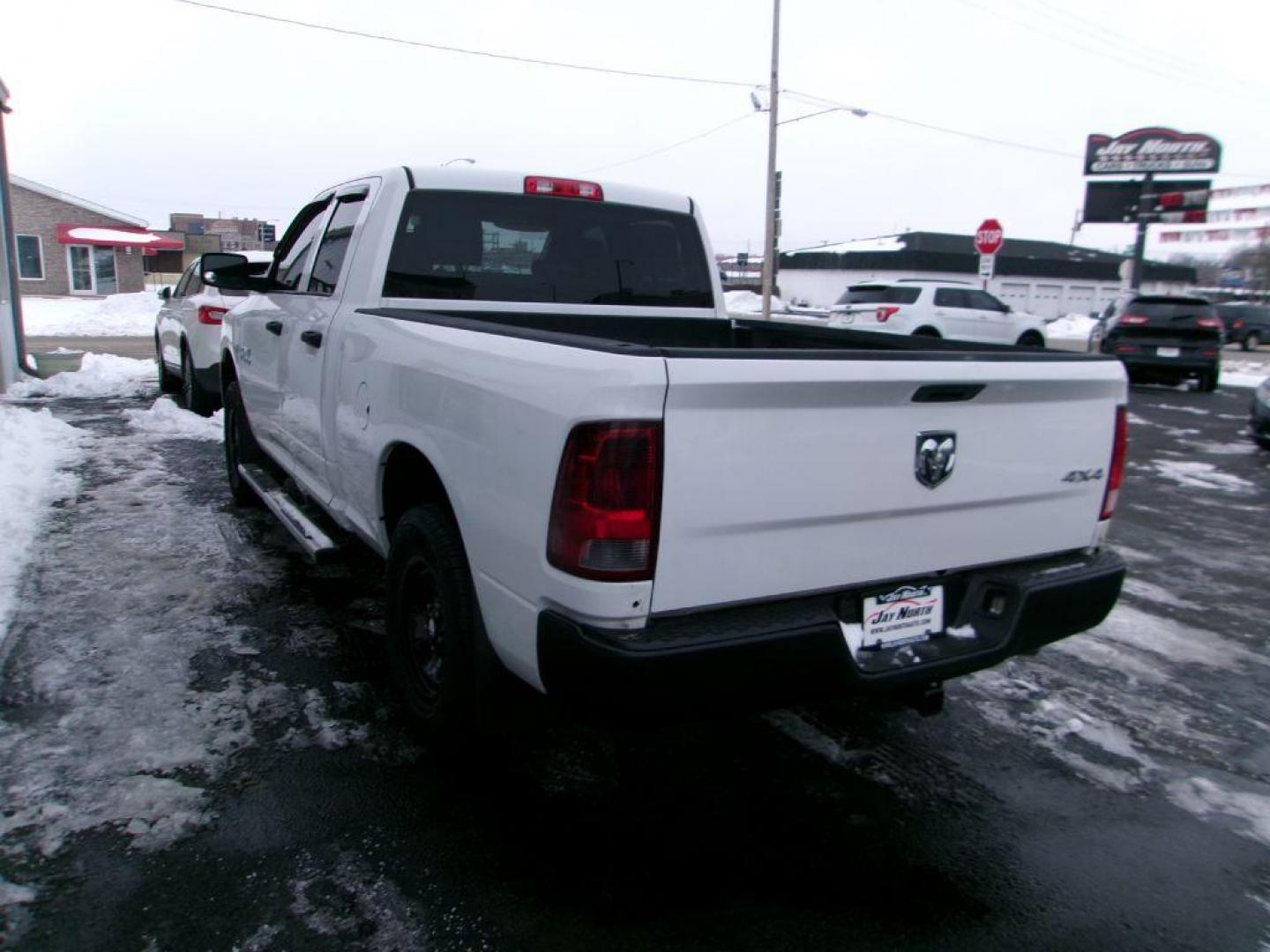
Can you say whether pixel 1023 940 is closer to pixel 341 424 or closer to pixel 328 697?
pixel 328 697

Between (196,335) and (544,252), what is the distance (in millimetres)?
6529

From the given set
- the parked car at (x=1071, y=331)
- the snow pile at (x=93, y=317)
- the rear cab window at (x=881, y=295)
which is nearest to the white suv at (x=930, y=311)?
the rear cab window at (x=881, y=295)

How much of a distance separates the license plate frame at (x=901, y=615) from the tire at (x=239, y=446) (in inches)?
175

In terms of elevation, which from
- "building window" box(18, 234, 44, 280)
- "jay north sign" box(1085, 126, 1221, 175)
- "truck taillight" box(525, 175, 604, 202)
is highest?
"jay north sign" box(1085, 126, 1221, 175)

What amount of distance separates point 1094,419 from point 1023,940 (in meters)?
1.65

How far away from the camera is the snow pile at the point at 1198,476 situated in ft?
28.3

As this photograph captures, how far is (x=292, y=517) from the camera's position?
4.53 meters

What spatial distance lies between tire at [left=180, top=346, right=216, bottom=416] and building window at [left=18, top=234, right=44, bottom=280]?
1221 inches

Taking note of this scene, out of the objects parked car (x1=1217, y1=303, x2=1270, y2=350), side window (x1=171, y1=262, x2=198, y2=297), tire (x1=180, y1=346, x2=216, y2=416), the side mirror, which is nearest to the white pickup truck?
the side mirror

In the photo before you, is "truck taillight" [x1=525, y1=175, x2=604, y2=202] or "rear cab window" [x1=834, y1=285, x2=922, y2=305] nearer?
"truck taillight" [x1=525, y1=175, x2=604, y2=202]

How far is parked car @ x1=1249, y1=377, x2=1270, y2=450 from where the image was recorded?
1023 centimetres

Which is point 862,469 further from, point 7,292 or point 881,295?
point 881,295

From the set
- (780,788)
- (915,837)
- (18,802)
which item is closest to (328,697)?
(18,802)

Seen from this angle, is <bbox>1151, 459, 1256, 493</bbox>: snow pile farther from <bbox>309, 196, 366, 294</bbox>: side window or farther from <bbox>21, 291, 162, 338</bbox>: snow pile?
<bbox>21, 291, 162, 338</bbox>: snow pile
